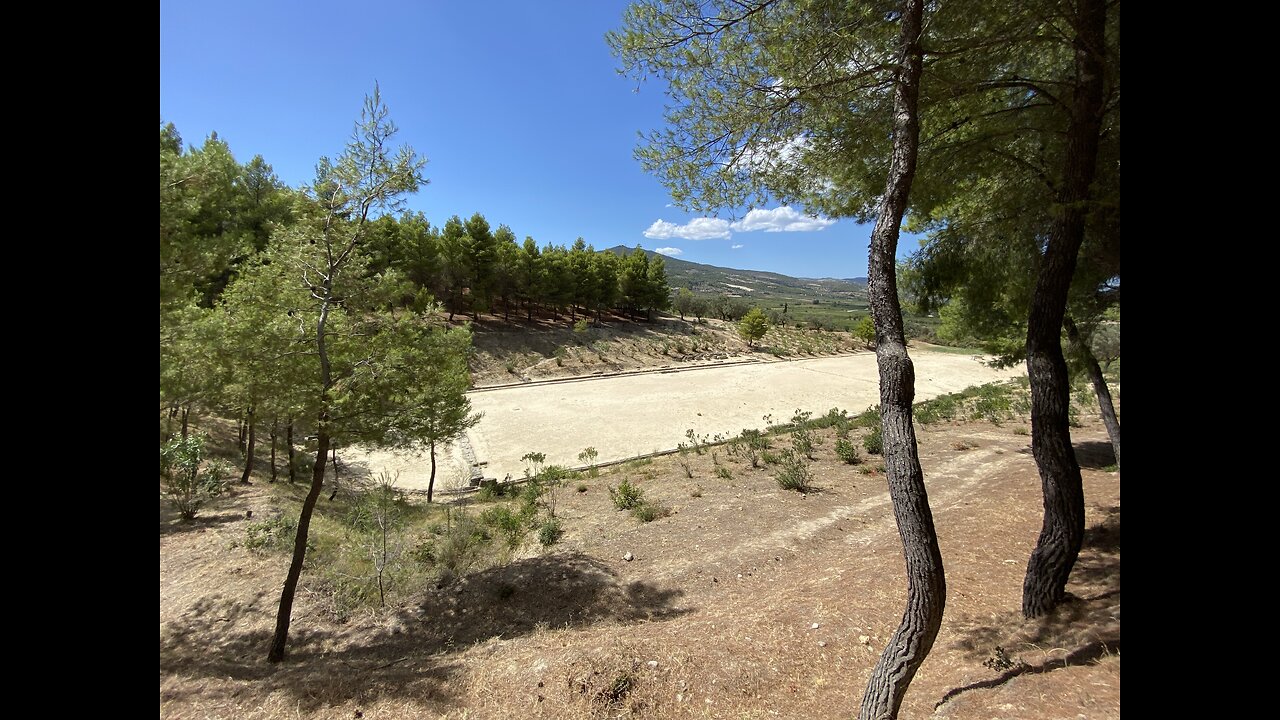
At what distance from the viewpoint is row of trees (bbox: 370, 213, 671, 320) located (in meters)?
29.8

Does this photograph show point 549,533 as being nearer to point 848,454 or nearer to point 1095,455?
point 848,454

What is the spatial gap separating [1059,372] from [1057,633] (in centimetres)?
196

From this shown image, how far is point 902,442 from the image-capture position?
2875 mm

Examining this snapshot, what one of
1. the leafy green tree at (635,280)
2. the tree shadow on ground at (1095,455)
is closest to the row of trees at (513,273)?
the leafy green tree at (635,280)

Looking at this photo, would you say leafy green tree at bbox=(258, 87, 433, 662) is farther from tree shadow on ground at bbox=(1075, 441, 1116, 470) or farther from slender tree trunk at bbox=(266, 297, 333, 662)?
tree shadow on ground at bbox=(1075, 441, 1116, 470)

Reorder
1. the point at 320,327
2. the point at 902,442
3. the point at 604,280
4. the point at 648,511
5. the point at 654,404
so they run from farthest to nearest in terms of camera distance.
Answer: the point at 604,280, the point at 654,404, the point at 648,511, the point at 320,327, the point at 902,442

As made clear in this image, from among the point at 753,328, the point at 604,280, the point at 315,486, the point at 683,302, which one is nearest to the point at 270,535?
the point at 315,486

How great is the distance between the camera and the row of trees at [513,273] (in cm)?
2984

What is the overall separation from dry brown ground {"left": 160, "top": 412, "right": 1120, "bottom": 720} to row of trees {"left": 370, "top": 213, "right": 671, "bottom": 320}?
72.1 feet

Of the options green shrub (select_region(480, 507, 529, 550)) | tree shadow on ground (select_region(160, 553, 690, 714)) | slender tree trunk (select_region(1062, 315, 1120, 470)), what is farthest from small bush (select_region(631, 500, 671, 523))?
slender tree trunk (select_region(1062, 315, 1120, 470))

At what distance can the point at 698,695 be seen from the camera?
3.61 meters
